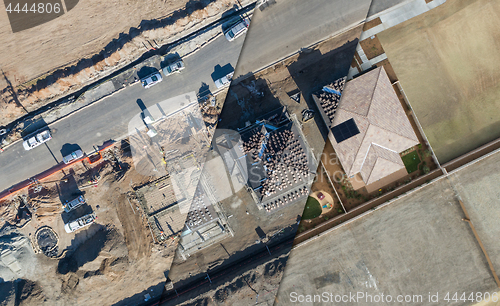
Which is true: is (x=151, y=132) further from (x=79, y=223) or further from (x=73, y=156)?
(x=79, y=223)

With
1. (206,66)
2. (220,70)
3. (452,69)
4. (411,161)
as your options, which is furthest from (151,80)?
(452,69)

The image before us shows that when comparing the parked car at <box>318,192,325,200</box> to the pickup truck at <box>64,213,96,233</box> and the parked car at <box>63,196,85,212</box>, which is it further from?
the parked car at <box>63,196,85,212</box>

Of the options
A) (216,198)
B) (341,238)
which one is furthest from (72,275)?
(341,238)

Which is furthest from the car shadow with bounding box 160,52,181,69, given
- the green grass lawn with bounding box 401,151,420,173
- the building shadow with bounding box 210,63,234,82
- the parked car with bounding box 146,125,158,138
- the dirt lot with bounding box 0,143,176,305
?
the green grass lawn with bounding box 401,151,420,173

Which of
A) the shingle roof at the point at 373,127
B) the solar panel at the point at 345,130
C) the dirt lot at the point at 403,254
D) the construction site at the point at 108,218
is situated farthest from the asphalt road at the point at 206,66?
the dirt lot at the point at 403,254

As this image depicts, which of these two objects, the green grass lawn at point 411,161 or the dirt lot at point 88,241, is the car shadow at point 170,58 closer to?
the dirt lot at point 88,241
